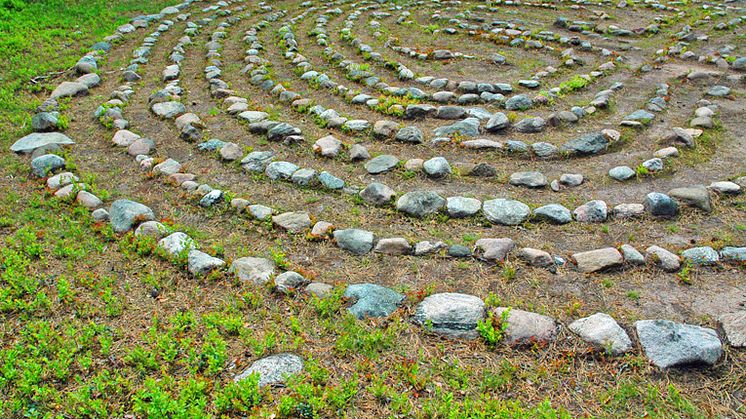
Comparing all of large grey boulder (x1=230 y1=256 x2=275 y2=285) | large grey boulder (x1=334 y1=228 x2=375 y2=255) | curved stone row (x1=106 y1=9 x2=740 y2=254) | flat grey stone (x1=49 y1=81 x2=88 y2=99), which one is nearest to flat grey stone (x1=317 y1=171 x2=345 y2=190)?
curved stone row (x1=106 y1=9 x2=740 y2=254)

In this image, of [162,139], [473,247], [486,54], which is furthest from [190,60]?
[473,247]

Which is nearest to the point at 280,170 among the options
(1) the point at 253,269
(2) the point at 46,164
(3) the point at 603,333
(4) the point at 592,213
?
(1) the point at 253,269

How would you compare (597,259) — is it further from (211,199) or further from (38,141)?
(38,141)

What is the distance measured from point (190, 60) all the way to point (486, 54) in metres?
6.81

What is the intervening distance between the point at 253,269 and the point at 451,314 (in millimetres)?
2033

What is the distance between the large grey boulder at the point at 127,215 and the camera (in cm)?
630

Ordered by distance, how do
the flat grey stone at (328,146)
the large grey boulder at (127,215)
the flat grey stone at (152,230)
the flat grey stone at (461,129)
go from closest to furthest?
the flat grey stone at (152,230)
the large grey boulder at (127,215)
the flat grey stone at (328,146)
the flat grey stone at (461,129)

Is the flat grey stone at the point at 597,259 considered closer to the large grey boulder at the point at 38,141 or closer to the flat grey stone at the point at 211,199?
the flat grey stone at the point at 211,199

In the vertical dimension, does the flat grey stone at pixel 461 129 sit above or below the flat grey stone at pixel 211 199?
below

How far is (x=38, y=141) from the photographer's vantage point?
321 inches

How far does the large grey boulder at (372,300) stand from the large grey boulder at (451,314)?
249 mm

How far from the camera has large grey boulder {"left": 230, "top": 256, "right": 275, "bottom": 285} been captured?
5488 millimetres

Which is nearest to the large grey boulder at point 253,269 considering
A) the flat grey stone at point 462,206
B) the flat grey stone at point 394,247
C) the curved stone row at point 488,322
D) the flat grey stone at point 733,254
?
the curved stone row at point 488,322

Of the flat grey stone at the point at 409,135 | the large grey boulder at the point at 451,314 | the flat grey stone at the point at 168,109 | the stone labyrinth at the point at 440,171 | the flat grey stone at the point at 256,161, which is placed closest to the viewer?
the large grey boulder at the point at 451,314
